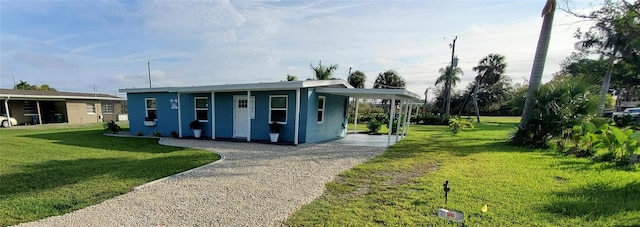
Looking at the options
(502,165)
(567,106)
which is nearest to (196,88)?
(502,165)

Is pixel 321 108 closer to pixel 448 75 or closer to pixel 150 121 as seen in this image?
pixel 150 121

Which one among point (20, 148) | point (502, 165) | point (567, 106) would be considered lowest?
point (20, 148)

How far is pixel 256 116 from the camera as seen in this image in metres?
10.5

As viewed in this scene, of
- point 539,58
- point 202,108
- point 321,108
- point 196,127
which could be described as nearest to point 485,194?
point 321,108

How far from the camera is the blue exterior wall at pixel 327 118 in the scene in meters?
9.72

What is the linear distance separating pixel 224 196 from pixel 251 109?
6.75 m

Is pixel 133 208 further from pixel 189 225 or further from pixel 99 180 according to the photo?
pixel 99 180

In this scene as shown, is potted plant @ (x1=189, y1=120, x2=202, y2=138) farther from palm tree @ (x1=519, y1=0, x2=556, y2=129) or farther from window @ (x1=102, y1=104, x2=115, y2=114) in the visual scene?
window @ (x1=102, y1=104, x2=115, y2=114)

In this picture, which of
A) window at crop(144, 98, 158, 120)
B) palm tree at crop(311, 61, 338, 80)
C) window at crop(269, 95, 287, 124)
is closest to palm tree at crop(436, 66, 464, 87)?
palm tree at crop(311, 61, 338, 80)

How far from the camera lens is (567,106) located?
8.36 metres

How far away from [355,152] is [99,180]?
604 cm

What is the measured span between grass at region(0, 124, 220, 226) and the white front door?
10.3 feet

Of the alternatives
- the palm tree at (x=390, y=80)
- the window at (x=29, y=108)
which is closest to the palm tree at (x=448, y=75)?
the palm tree at (x=390, y=80)

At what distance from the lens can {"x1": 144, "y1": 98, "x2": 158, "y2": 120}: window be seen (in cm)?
1267
